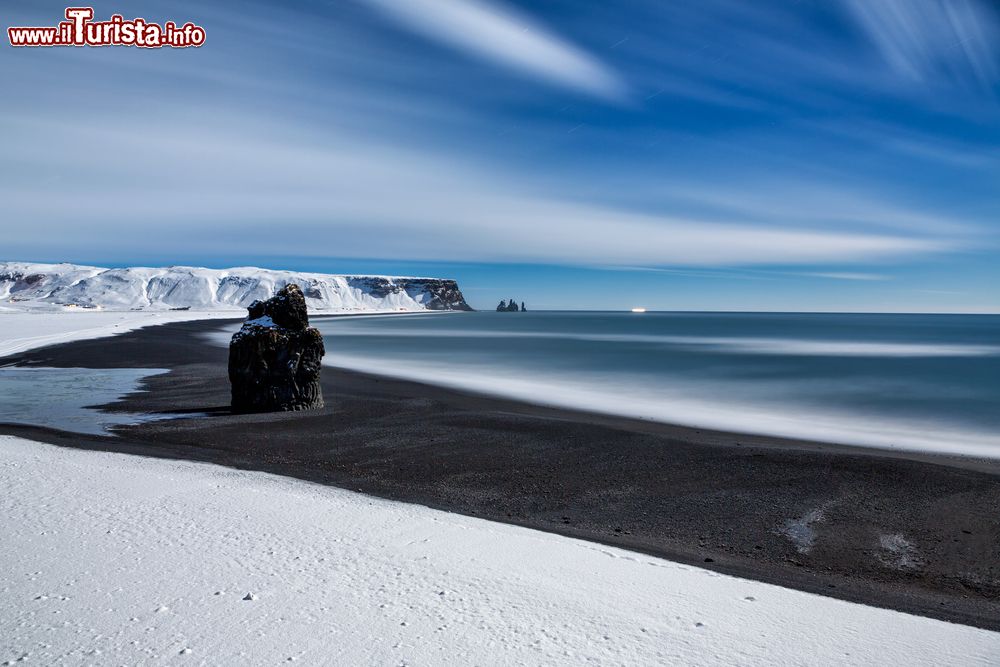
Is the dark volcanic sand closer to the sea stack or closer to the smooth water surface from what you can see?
the sea stack

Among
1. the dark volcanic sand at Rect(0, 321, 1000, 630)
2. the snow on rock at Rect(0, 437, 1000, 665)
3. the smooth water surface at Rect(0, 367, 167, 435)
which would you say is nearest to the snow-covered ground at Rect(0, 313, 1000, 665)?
the snow on rock at Rect(0, 437, 1000, 665)

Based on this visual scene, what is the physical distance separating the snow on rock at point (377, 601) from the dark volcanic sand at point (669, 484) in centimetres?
A: 95

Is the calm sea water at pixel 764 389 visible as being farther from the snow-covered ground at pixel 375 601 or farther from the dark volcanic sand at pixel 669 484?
the snow-covered ground at pixel 375 601

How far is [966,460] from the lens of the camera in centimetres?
1067

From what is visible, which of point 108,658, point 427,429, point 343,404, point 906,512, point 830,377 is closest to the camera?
point 108,658

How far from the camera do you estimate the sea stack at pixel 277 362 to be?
1315 cm

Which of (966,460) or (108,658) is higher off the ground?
(108,658)

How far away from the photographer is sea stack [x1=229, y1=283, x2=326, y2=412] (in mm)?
13148

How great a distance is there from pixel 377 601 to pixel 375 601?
13 mm

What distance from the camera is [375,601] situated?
4.01m

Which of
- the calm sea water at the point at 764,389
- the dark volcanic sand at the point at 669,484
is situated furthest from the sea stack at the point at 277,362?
the calm sea water at the point at 764,389

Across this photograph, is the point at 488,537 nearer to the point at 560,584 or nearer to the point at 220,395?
the point at 560,584

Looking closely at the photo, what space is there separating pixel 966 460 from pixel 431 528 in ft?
32.2

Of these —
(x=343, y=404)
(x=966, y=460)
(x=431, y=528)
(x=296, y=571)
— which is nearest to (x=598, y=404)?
(x=343, y=404)
